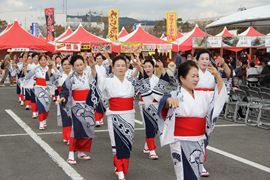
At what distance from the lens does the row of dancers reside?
440 cm

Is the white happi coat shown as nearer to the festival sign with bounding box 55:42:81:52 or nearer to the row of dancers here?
the row of dancers

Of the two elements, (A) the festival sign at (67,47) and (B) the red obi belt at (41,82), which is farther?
(A) the festival sign at (67,47)

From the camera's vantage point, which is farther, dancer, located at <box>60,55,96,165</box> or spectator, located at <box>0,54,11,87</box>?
spectator, located at <box>0,54,11,87</box>

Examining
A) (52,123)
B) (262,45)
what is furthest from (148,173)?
(262,45)

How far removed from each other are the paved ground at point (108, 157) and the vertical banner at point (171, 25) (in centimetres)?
1592

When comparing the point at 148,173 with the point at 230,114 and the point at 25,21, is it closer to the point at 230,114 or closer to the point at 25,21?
the point at 230,114

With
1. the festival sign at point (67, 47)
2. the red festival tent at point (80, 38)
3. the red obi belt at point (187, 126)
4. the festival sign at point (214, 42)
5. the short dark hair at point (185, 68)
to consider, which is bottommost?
the red obi belt at point (187, 126)

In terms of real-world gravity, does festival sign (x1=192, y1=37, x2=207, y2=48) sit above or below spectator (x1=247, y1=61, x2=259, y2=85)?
above

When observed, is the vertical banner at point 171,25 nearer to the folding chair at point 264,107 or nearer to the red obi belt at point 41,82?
the folding chair at point 264,107

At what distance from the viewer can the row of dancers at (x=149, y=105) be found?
440 cm

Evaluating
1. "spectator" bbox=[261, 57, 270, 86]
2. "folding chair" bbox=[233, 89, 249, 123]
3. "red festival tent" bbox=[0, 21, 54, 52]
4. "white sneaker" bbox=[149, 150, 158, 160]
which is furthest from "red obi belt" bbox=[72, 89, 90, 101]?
"red festival tent" bbox=[0, 21, 54, 52]

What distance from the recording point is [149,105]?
7.29 meters

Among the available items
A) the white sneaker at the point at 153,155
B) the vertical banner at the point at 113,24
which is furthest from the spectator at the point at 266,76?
the vertical banner at the point at 113,24

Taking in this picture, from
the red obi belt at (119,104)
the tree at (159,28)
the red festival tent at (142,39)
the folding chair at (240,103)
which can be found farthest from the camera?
the tree at (159,28)
